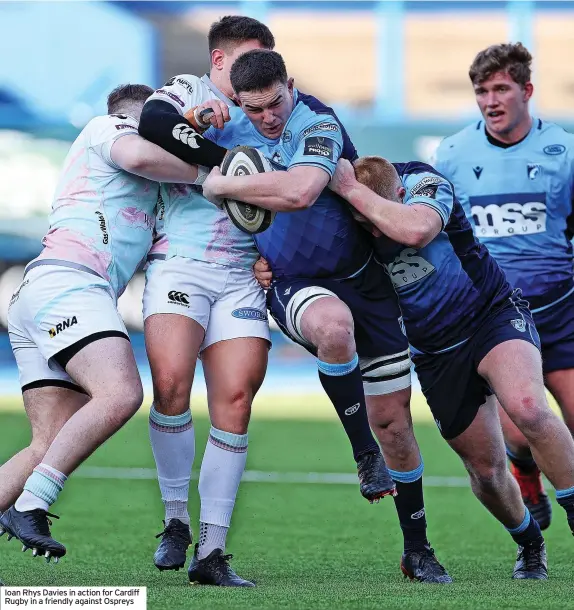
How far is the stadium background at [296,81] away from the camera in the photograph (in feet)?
43.4

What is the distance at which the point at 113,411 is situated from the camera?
550cm

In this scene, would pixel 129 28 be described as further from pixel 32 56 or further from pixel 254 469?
pixel 254 469

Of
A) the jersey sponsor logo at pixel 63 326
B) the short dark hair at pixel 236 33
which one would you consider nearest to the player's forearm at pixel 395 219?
the short dark hair at pixel 236 33

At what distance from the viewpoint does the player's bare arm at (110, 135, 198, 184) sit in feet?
19.0

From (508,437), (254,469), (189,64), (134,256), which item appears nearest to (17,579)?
(134,256)

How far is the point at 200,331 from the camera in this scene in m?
6.14

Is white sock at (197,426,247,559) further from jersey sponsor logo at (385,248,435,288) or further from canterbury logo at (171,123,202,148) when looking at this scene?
canterbury logo at (171,123,202,148)

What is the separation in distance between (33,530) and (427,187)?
2.45 metres

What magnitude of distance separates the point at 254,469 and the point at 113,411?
5847 mm

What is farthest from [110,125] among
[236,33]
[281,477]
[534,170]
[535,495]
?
Result: [281,477]

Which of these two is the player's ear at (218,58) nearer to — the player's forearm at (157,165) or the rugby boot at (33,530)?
the player's forearm at (157,165)

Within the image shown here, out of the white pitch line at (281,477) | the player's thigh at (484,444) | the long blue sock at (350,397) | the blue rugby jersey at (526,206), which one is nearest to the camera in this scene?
the long blue sock at (350,397)

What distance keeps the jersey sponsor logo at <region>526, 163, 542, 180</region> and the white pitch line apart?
3.45 meters

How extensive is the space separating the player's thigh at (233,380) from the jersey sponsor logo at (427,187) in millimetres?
1063
